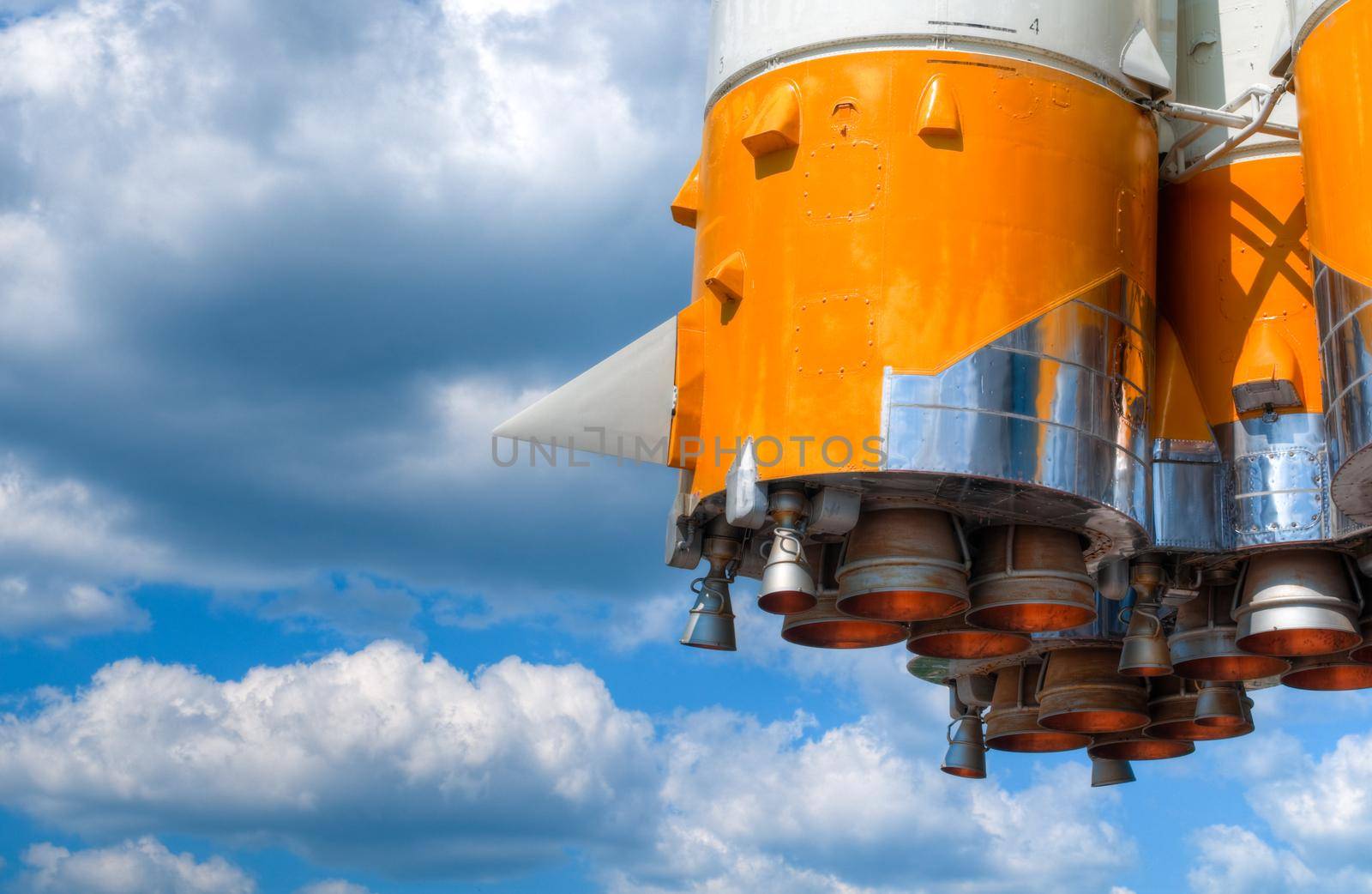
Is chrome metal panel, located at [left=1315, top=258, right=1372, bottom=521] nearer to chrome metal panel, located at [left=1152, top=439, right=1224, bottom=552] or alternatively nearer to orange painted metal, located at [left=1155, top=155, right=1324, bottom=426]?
chrome metal panel, located at [left=1152, top=439, right=1224, bottom=552]

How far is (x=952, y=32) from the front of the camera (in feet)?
77.2

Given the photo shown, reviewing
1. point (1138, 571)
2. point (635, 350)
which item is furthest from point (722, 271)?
point (1138, 571)

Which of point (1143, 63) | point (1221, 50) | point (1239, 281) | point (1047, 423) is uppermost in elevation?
point (1221, 50)

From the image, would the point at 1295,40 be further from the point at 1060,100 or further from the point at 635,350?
the point at 635,350

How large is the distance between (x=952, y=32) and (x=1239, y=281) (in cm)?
573

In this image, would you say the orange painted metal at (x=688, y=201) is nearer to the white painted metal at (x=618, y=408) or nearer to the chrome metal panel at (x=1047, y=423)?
the white painted metal at (x=618, y=408)

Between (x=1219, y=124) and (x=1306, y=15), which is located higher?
(x=1219, y=124)

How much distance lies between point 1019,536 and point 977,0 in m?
7.00

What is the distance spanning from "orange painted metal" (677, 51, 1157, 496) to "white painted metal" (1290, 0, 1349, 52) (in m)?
2.49

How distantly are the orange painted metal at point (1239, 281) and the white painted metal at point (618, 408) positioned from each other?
6.91m

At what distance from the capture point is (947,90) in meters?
23.1

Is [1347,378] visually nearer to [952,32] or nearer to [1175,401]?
[1175,401]

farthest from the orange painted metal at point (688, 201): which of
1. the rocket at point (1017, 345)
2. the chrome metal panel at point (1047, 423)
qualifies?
the chrome metal panel at point (1047, 423)

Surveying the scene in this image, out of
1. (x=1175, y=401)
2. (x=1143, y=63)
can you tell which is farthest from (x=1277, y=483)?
(x=1143, y=63)
